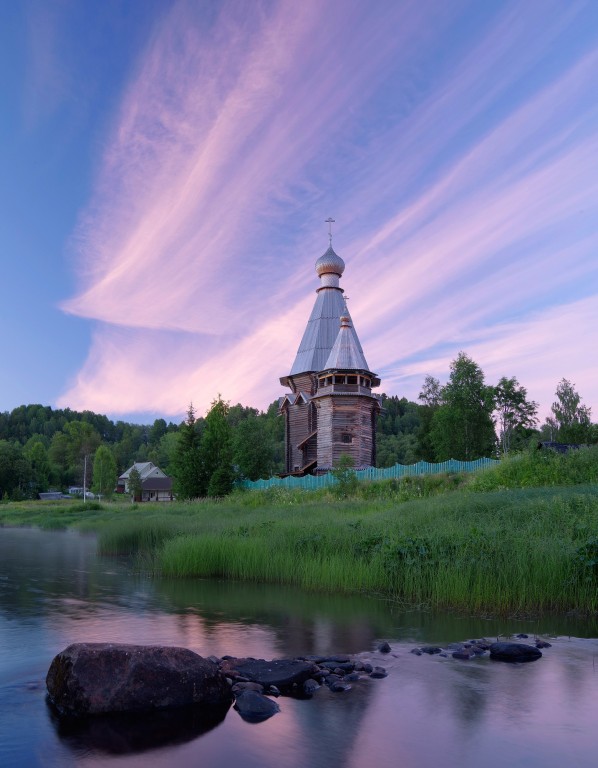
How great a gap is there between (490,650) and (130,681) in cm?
475

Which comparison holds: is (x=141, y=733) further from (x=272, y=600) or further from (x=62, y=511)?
(x=62, y=511)

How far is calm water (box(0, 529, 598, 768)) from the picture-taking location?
5.48 meters

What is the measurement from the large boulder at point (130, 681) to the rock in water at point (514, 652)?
362cm

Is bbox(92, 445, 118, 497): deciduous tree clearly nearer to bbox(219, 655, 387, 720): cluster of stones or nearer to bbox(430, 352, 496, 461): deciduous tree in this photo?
bbox(430, 352, 496, 461): deciduous tree

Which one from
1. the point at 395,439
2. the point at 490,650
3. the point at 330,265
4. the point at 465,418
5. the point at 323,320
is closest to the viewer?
the point at 490,650

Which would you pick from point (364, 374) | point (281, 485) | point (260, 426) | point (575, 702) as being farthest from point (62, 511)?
point (575, 702)

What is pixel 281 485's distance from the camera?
39.8 m

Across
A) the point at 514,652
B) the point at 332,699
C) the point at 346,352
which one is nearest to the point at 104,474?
the point at 346,352

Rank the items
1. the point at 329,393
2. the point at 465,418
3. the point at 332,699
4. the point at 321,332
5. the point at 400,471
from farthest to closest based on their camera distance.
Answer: the point at 465,418
the point at 321,332
the point at 329,393
the point at 400,471
the point at 332,699

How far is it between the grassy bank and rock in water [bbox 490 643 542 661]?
8.76 feet

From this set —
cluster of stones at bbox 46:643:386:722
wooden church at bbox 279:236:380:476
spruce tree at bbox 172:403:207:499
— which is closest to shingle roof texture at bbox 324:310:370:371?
wooden church at bbox 279:236:380:476

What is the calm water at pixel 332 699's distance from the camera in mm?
5477

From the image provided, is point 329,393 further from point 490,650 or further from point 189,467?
point 490,650

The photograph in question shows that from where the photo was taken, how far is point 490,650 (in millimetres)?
8477
